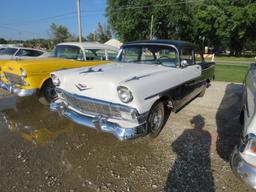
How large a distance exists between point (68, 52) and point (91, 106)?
3651 mm

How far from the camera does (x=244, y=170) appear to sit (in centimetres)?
215

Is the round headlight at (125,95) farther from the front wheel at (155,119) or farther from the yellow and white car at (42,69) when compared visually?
the yellow and white car at (42,69)

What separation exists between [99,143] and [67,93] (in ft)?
3.43

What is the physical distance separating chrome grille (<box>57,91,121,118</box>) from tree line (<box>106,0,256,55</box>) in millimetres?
32310

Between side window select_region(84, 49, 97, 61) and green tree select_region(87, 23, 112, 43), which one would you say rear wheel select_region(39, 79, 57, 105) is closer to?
side window select_region(84, 49, 97, 61)

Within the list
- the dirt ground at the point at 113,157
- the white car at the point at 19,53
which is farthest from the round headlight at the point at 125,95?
the white car at the point at 19,53

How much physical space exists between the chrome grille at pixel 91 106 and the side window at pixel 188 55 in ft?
7.23

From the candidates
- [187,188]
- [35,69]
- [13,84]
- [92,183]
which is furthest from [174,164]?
[13,84]

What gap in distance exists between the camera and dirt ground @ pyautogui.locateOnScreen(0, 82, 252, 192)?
266 cm

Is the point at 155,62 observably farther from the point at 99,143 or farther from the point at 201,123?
the point at 99,143

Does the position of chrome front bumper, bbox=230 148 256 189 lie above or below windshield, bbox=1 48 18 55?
below

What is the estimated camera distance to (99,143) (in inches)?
145

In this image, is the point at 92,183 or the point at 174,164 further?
the point at 174,164

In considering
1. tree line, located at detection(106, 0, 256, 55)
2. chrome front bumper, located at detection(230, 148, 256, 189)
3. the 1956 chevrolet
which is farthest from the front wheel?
tree line, located at detection(106, 0, 256, 55)
